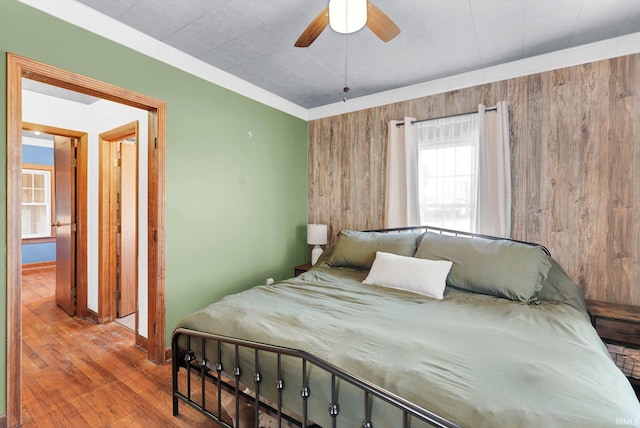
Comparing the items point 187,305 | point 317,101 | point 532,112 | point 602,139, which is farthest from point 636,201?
point 187,305

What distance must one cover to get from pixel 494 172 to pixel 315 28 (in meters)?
2.03

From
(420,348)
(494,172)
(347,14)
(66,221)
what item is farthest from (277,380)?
(66,221)

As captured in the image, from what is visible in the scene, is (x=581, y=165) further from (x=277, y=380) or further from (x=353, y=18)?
(x=277, y=380)

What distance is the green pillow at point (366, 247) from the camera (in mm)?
2754

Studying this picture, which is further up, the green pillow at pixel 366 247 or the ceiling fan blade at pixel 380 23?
the ceiling fan blade at pixel 380 23

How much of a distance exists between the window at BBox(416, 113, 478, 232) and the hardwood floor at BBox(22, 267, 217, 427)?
8.63 feet

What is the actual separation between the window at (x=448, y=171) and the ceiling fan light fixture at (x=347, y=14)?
1742mm

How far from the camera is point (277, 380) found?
1.33m

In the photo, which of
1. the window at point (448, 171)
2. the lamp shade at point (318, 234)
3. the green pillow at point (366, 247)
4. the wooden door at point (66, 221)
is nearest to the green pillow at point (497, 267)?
the green pillow at point (366, 247)

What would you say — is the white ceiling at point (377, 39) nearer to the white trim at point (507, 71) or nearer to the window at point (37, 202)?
the white trim at point (507, 71)

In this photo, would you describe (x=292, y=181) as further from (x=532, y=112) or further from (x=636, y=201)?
(x=636, y=201)

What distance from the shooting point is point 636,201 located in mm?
2314

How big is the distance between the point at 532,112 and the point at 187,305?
11.6ft

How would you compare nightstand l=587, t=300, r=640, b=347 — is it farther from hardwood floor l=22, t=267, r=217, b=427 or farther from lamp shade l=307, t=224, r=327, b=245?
hardwood floor l=22, t=267, r=217, b=427
